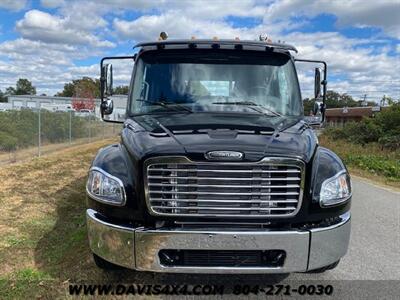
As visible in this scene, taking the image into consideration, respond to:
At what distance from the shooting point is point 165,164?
12.1ft

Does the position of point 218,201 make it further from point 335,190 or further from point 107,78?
point 107,78

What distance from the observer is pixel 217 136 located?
13.0 ft

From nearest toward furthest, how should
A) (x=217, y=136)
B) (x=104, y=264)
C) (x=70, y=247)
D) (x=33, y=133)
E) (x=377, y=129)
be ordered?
(x=217, y=136) < (x=104, y=264) < (x=70, y=247) < (x=33, y=133) < (x=377, y=129)

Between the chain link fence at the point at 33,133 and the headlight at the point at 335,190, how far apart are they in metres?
13.6

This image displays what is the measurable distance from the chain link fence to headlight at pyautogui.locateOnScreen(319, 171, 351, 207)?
13.6 m

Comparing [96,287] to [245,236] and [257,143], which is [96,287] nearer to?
[245,236]

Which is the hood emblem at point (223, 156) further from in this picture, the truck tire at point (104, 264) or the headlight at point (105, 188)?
the truck tire at point (104, 264)

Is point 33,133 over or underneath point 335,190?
underneath

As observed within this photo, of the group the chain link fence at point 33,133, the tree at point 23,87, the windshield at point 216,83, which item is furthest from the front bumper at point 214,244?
the tree at point 23,87

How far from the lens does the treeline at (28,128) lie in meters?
17.3

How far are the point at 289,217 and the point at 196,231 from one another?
77 centimetres

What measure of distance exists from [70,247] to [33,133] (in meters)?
14.1

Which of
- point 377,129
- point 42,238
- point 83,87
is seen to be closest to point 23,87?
point 83,87

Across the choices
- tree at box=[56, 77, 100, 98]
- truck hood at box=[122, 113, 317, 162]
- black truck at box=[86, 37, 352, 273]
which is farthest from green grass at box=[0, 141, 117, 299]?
tree at box=[56, 77, 100, 98]
